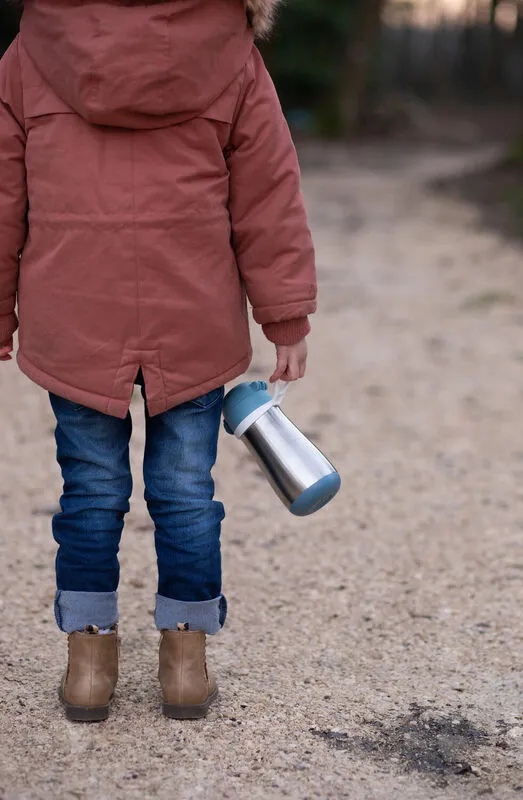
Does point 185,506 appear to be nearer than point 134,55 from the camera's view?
No

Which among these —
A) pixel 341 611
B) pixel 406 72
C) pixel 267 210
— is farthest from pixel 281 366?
pixel 406 72

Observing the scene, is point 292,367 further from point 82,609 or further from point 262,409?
point 82,609

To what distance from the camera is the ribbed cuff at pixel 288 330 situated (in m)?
2.36

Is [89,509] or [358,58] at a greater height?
[89,509]

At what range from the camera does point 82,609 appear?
2.39m

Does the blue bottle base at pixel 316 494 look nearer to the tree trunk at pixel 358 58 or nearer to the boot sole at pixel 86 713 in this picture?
the boot sole at pixel 86 713

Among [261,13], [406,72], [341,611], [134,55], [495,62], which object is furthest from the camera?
[406,72]

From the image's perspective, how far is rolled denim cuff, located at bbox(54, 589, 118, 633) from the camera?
2385 millimetres

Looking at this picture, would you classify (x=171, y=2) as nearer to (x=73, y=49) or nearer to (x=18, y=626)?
(x=73, y=49)

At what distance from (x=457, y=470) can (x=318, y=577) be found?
1128 mm

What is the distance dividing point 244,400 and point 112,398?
31cm

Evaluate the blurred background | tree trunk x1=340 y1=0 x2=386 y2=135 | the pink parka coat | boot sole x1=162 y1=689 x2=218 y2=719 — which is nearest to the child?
the pink parka coat

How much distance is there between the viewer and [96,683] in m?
2.41

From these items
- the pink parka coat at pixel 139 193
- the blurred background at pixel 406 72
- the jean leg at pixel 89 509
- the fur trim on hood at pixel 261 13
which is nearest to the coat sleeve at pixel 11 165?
the pink parka coat at pixel 139 193
